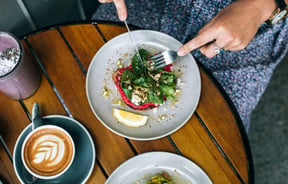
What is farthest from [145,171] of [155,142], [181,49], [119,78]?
[181,49]

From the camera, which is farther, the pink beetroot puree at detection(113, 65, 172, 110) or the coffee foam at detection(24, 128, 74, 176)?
the pink beetroot puree at detection(113, 65, 172, 110)

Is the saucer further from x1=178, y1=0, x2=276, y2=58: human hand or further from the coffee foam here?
x1=178, y1=0, x2=276, y2=58: human hand

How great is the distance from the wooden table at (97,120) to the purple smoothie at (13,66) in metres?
0.11

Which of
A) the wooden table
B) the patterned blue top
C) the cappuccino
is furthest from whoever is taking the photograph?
the patterned blue top

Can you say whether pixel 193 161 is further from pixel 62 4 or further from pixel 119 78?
pixel 62 4

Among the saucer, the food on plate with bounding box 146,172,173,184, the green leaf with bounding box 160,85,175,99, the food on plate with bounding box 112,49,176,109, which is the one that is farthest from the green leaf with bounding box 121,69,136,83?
the food on plate with bounding box 146,172,173,184

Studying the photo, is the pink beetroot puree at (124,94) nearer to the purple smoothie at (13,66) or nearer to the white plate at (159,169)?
the white plate at (159,169)

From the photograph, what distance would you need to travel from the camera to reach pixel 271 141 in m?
2.02

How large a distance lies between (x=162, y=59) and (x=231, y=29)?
29 centimetres

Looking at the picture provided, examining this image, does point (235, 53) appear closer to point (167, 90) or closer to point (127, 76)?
point (167, 90)

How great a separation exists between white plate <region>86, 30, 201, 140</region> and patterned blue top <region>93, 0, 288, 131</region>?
25cm

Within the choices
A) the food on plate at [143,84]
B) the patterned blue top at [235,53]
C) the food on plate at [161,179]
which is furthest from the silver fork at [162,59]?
the food on plate at [161,179]

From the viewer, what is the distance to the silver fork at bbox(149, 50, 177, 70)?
1.10 meters

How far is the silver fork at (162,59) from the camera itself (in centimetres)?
110
